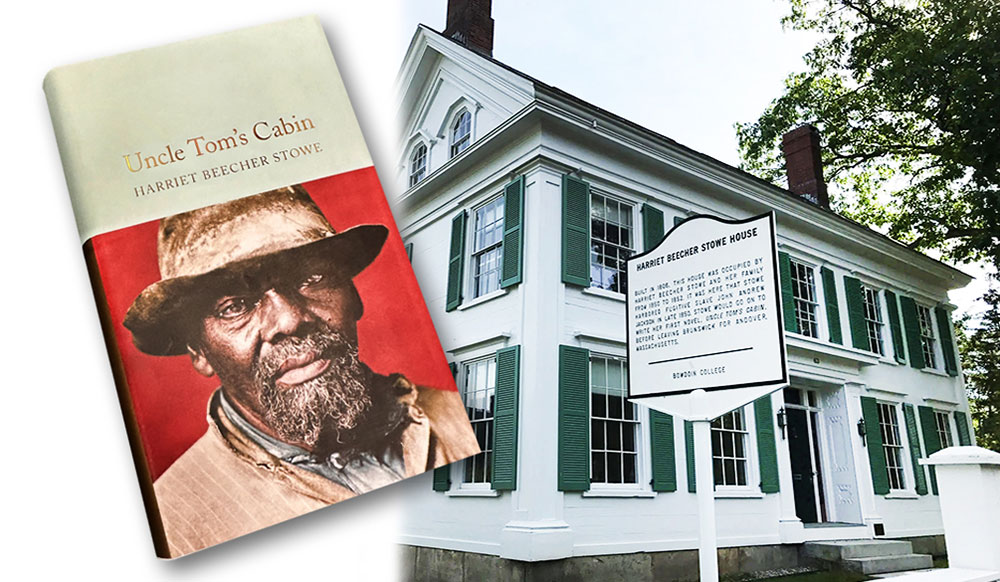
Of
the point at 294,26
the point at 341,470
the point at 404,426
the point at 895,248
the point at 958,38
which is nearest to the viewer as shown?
the point at 341,470

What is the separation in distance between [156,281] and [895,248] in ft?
41.9

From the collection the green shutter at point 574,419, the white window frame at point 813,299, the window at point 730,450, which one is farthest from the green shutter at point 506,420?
the white window frame at point 813,299

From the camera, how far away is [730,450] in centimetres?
792

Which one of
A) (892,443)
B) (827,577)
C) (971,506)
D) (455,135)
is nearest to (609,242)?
(455,135)

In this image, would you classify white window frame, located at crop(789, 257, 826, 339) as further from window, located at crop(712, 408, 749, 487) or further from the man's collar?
the man's collar

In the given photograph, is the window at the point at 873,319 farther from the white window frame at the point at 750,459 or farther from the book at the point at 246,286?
the book at the point at 246,286

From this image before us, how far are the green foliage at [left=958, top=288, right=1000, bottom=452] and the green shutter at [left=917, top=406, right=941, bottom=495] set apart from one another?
4889 mm

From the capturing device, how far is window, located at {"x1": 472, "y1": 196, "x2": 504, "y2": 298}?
25.0 ft

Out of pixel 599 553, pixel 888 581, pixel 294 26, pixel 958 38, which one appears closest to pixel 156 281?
pixel 294 26

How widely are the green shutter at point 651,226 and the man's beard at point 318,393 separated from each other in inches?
257

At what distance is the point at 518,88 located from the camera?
741cm

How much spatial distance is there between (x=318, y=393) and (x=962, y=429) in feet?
47.7

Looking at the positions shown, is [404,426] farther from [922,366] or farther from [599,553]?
[922,366]

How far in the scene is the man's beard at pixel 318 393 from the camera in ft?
5.12
